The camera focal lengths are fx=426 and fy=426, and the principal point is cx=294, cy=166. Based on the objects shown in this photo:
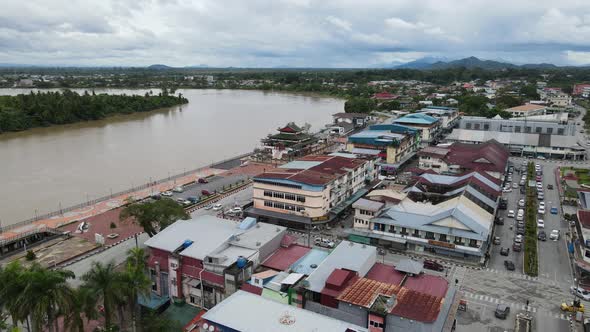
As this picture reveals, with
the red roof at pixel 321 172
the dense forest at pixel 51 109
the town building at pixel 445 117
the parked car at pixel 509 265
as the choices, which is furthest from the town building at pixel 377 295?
the dense forest at pixel 51 109

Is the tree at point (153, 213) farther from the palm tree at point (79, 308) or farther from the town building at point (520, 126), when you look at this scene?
the town building at point (520, 126)

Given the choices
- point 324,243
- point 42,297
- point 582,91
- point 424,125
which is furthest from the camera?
point 582,91

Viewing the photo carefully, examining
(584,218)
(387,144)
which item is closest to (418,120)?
(387,144)

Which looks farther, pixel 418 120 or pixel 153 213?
pixel 418 120

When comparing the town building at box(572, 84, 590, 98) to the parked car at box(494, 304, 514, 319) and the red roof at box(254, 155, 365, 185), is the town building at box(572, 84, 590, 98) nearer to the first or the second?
the red roof at box(254, 155, 365, 185)

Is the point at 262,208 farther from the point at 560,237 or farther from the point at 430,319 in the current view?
the point at 560,237

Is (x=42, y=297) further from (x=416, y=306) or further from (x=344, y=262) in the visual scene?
(x=416, y=306)

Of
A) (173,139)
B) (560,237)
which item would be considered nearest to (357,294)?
(560,237)

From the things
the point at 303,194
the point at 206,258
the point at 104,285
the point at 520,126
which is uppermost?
the point at 520,126

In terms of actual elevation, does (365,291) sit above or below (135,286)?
below
